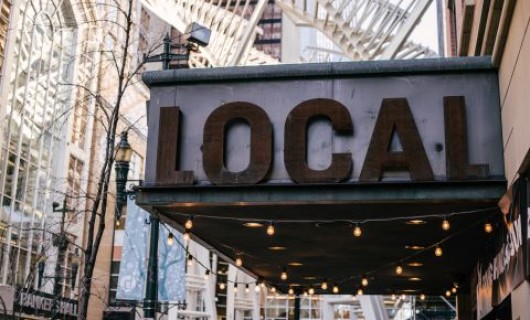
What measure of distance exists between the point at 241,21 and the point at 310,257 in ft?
93.6

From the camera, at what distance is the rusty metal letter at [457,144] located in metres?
10.4

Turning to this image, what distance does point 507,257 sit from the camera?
10164mm

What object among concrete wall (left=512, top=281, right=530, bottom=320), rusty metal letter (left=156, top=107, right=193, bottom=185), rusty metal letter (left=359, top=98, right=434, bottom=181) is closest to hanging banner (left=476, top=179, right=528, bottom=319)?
concrete wall (left=512, top=281, right=530, bottom=320)

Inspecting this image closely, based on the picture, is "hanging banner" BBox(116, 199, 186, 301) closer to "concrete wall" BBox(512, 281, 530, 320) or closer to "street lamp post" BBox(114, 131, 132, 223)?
"street lamp post" BBox(114, 131, 132, 223)

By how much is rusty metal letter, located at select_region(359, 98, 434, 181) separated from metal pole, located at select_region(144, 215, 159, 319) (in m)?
4.93

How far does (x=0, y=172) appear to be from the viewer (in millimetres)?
38500

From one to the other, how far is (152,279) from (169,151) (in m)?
4.19

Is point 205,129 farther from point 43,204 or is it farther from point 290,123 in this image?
point 43,204

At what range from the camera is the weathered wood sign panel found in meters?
10.6

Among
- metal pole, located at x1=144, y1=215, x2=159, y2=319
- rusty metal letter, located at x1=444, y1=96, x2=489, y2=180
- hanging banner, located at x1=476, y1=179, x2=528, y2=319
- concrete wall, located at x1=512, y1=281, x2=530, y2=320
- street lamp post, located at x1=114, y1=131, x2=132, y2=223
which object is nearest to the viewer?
hanging banner, located at x1=476, y1=179, x2=528, y2=319

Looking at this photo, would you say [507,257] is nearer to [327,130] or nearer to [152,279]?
[327,130]

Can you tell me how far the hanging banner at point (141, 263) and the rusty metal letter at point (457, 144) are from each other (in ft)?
22.0

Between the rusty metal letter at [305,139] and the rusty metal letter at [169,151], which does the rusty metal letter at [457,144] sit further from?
the rusty metal letter at [169,151]


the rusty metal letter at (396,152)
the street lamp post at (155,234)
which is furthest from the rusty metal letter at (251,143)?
the street lamp post at (155,234)
